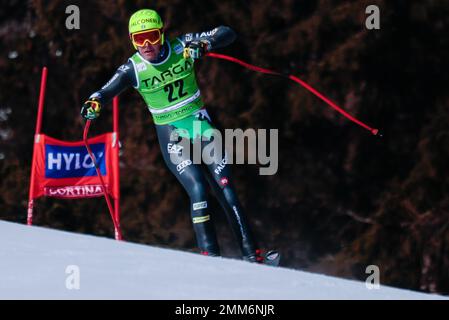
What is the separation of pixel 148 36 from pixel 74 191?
3.88 meters

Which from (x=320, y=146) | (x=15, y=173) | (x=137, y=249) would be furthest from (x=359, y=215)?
(x=137, y=249)

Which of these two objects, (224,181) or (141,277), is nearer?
(141,277)

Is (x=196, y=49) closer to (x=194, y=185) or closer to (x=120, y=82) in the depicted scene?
(x=120, y=82)

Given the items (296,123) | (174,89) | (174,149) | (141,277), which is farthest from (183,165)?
(296,123)

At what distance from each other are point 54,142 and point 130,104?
3841 millimetres

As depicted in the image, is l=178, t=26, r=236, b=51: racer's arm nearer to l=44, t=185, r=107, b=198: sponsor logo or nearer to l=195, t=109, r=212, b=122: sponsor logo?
l=195, t=109, r=212, b=122: sponsor logo

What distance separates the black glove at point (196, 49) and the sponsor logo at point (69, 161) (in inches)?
149

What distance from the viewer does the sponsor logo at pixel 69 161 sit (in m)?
10.7

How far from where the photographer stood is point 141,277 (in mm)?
5203

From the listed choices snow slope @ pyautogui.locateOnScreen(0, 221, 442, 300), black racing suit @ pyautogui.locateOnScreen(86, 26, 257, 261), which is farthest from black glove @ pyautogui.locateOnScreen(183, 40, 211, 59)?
snow slope @ pyautogui.locateOnScreen(0, 221, 442, 300)

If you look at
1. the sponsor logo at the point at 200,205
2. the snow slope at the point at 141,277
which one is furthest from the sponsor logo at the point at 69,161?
the snow slope at the point at 141,277
